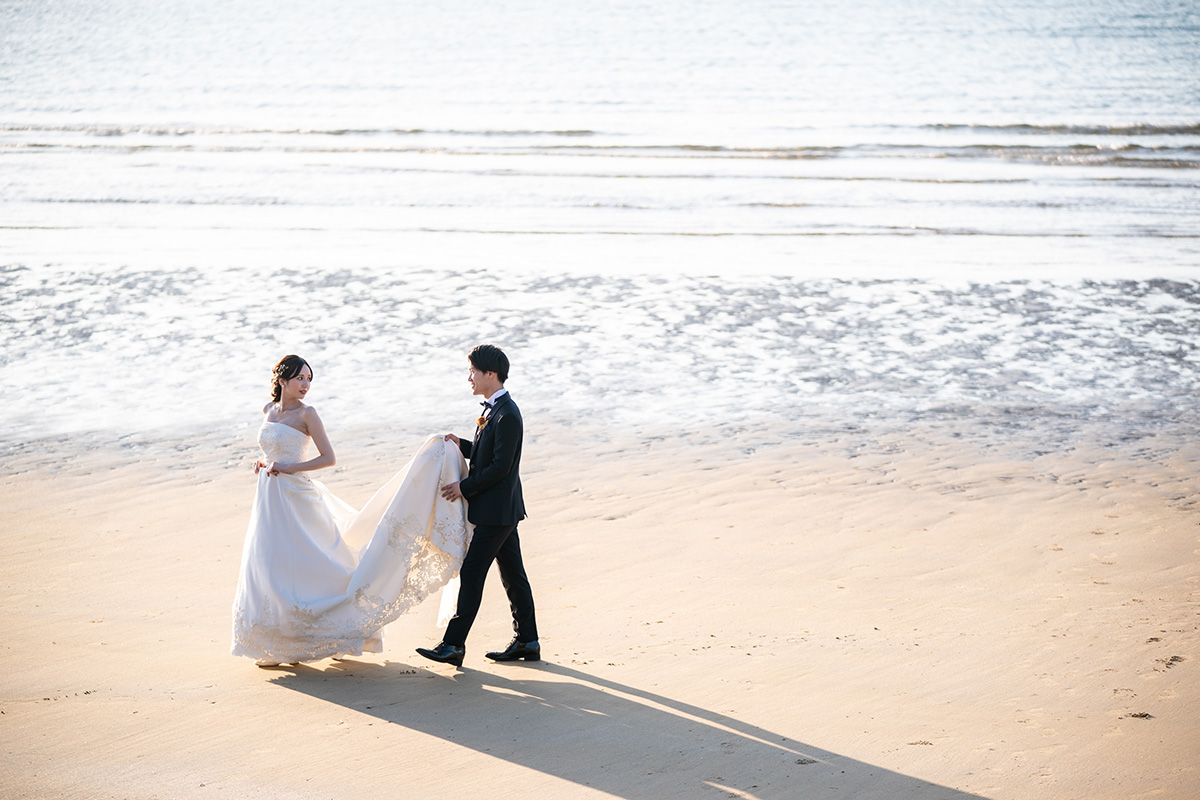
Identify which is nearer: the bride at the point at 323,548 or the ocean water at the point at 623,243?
the bride at the point at 323,548

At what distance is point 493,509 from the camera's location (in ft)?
17.6

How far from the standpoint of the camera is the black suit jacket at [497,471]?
529cm

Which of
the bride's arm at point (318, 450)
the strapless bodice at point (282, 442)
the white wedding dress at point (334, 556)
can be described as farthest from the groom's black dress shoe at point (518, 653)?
the strapless bodice at point (282, 442)

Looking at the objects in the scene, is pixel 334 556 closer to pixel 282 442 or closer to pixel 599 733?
pixel 282 442

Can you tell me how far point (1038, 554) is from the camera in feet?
23.4

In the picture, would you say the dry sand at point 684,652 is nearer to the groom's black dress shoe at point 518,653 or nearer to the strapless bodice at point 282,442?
the groom's black dress shoe at point 518,653

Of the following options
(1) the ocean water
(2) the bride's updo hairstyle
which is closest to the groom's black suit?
(2) the bride's updo hairstyle

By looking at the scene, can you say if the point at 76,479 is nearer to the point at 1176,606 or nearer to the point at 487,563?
the point at 487,563

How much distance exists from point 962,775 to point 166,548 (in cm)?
573

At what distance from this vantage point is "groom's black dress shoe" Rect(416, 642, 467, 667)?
542cm

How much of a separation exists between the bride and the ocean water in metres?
5.17

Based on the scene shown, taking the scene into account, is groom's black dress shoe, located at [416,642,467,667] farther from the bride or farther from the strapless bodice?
the strapless bodice

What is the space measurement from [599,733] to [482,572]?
1142 millimetres

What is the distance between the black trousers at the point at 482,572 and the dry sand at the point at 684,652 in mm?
260
